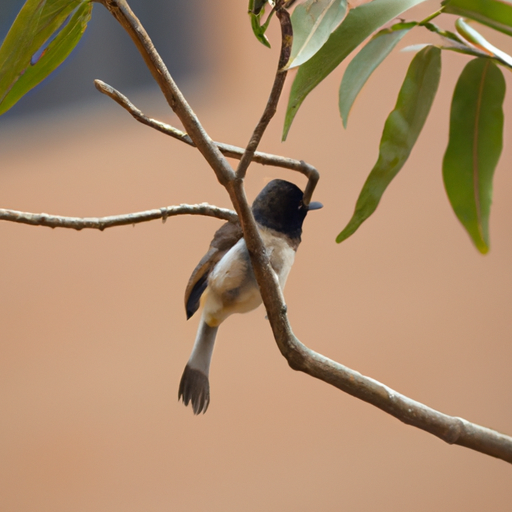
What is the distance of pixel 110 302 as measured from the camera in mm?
1479

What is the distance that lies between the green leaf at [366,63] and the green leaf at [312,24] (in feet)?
0.35

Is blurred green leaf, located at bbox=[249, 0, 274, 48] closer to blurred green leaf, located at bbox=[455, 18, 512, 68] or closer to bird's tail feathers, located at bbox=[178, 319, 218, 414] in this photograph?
blurred green leaf, located at bbox=[455, 18, 512, 68]

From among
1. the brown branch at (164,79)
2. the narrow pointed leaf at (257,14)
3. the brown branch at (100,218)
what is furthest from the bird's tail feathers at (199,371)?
the narrow pointed leaf at (257,14)

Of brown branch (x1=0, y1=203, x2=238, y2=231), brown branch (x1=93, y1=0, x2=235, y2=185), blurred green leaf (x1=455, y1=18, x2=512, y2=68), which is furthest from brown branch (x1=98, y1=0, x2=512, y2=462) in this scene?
blurred green leaf (x1=455, y1=18, x2=512, y2=68)

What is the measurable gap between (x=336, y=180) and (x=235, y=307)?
86 cm

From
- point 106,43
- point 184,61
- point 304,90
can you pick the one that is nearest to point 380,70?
point 184,61

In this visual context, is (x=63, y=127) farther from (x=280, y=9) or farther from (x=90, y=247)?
(x=280, y=9)

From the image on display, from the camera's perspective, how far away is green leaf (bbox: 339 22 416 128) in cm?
59

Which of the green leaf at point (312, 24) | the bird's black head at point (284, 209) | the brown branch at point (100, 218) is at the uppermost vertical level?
the green leaf at point (312, 24)

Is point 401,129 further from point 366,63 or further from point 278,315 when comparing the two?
point 278,315

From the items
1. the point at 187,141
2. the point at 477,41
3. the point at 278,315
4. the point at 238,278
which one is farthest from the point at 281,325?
the point at 477,41

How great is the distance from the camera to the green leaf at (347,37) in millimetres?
536

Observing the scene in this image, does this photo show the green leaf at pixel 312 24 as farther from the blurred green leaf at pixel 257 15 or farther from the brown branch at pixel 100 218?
the brown branch at pixel 100 218

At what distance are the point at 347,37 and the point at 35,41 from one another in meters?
0.30
